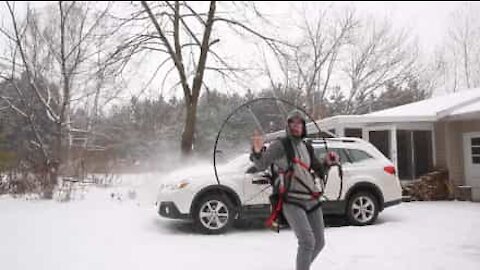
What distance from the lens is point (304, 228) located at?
423 cm

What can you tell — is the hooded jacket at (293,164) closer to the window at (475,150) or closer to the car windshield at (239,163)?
the car windshield at (239,163)

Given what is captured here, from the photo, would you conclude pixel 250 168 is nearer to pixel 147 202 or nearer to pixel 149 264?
pixel 149 264

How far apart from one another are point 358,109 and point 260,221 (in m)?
26.7

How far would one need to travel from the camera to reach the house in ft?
43.5

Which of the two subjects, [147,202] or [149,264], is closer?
[149,264]

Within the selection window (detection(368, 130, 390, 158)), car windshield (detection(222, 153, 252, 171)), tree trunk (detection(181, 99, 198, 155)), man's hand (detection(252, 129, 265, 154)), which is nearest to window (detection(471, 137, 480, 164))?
window (detection(368, 130, 390, 158))

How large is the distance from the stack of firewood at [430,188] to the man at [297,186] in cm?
959

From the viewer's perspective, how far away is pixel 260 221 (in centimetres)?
934

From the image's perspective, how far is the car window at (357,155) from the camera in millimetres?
9055

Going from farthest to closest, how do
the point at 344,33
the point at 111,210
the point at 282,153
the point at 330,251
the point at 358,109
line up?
the point at 358,109
the point at 344,33
the point at 111,210
the point at 330,251
the point at 282,153

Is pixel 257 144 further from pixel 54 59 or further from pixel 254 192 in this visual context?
pixel 54 59

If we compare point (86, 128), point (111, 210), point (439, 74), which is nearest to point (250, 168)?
point (111, 210)

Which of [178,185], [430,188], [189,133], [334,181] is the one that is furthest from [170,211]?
[430,188]

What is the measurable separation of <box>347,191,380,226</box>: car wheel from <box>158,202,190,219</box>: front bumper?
2.97m
